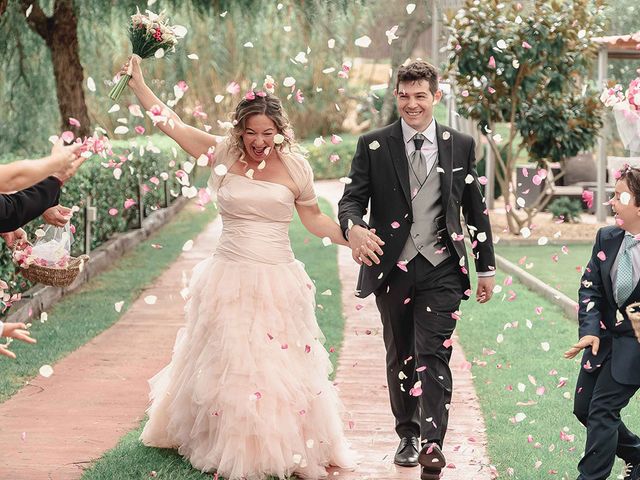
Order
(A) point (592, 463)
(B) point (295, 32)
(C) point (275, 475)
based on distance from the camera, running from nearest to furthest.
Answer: (A) point (592, 463), (C) point (275, 475), (B) point (295, 32)

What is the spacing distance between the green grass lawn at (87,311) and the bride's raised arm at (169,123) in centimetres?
268

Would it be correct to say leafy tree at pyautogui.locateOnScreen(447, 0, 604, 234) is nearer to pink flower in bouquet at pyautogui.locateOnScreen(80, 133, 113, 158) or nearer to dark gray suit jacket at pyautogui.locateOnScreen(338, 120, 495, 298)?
dark gray suit jacket at pyautogui.locateOnScreen(338, 120, 495, 298)

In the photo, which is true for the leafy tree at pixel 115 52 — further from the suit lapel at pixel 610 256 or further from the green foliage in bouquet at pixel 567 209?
the green foliage in bouquet at pixel 567 209

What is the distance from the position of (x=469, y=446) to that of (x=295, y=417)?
116cm

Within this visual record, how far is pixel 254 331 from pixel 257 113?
3.53 ft

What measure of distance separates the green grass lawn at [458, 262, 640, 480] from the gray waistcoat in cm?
93

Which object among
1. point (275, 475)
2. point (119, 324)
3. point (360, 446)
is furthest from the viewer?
point (119, 324)

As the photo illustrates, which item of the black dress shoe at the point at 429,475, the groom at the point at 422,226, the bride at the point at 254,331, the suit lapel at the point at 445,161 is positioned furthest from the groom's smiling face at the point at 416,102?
the black dress shoe at the point at 429,475

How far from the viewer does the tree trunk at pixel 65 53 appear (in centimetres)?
1469

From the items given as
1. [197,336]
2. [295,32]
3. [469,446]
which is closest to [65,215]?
[197,336]

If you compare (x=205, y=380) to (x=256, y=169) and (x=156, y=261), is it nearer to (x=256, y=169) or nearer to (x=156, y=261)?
(x=256, y=169)

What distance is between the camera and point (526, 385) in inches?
307

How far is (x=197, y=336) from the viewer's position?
5.80 m

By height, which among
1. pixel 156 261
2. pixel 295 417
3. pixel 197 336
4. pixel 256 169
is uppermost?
pixel 256 169
